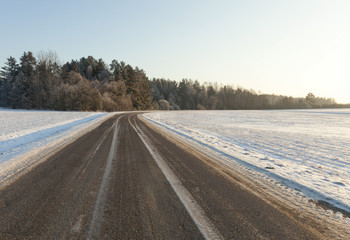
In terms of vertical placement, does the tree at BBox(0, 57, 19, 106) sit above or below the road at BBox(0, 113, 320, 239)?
above

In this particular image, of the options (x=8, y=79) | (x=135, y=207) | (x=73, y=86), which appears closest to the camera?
(x=135, y=207)

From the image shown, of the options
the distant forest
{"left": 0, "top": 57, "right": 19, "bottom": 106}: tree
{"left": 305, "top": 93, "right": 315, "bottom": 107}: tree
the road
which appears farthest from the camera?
{"left": 305, "top": 93, "right": 315, "bottom": 107}: tree

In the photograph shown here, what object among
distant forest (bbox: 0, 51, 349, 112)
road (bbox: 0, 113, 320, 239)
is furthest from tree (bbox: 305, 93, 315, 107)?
road (bbox: 0, 113, 320, 239)

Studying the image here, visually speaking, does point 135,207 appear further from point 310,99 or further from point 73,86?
point 310,99

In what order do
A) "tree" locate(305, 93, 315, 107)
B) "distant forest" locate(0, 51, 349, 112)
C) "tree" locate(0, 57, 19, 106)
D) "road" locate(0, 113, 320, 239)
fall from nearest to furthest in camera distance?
"road" locate(0, 113, 320, 239)
"distant forest" locate(0, 51, 349, 112)
"tree" locate(0, 57, 19, 106)
"tree" locate(305, 93, 315, 107)

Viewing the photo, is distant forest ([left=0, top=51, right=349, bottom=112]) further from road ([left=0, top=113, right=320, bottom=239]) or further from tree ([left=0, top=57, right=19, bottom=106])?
road ([left=0, top=113, right=320, bottom=239])

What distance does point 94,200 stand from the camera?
3141mm

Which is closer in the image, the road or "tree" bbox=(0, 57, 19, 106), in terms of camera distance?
the road

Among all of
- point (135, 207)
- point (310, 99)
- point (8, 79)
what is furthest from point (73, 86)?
point (310, 99)

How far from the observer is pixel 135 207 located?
294 centimetres

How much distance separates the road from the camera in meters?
2.36

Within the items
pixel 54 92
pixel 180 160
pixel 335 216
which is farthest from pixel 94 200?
pixel 54 92

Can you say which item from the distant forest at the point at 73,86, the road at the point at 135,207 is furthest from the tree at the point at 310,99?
the road at the point at 135,207

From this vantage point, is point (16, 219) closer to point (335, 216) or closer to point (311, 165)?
point (335, 216)
